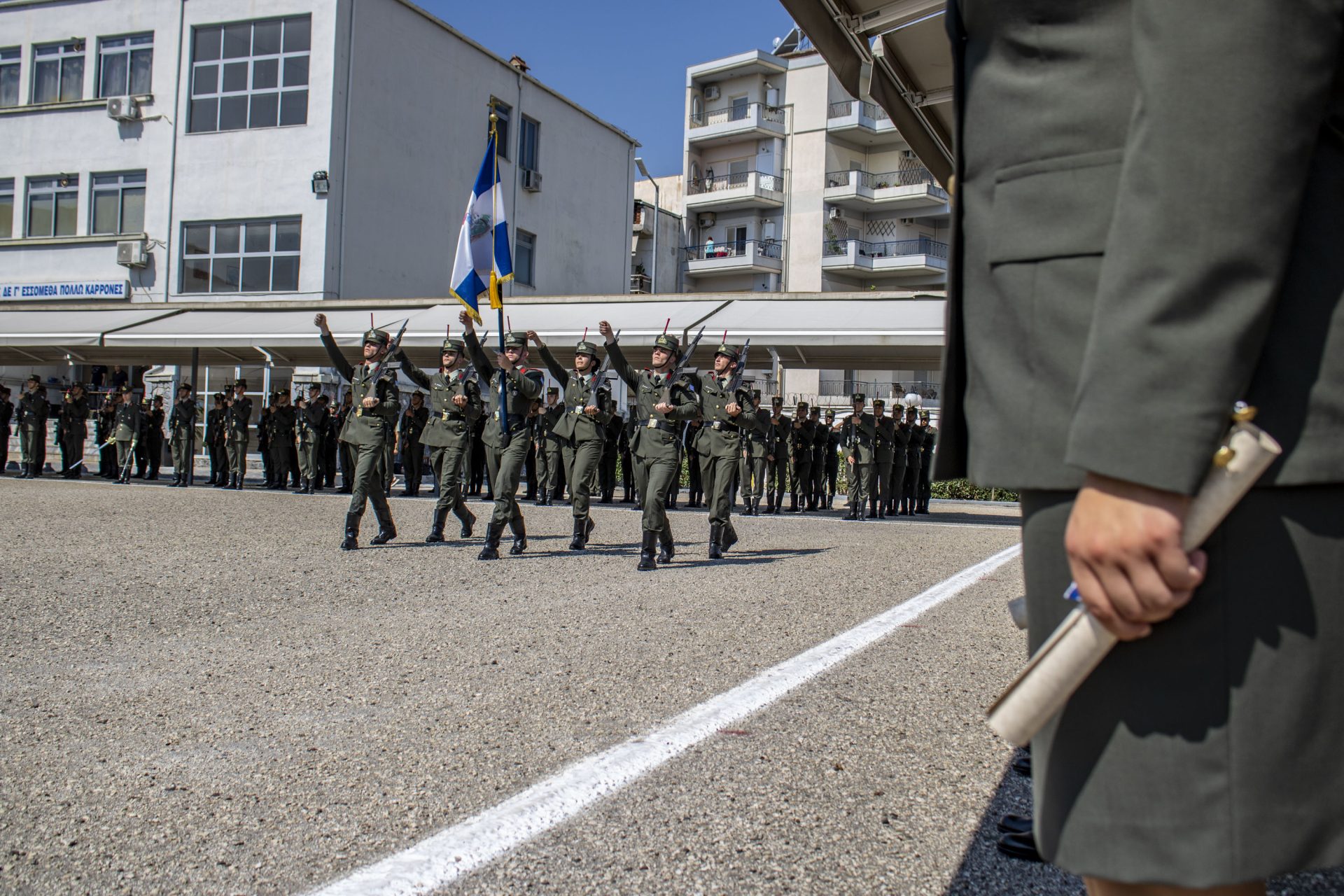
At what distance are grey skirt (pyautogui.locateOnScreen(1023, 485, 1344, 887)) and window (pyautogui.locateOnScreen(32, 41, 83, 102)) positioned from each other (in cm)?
3585

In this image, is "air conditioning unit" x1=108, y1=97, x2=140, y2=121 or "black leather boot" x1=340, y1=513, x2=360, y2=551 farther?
"air conditioning unit" x1=108, y1=97, x2=140, y2=121

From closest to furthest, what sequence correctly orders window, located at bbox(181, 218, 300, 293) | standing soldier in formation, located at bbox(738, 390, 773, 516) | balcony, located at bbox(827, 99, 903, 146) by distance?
standing soldier in formation, located at bbox(738, 390, 773, 516), window, located at bbox(181, 218, 300, 293), balcony, located at bbox(827, 99, 903, 146)

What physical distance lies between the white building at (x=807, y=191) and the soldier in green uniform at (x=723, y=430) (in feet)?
118

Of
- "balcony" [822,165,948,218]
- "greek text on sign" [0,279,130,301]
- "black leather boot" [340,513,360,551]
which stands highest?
"balcony" [822,165,948,218]

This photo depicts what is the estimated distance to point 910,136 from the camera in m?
5.85

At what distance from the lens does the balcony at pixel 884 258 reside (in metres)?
47.8

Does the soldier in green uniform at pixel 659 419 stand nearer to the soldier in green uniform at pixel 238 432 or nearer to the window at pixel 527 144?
the soldier in green uniform at pixel 238 432

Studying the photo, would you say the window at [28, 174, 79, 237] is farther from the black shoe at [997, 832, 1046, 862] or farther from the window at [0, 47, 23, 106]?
the black shoe at [997, 832, 1046, 862]

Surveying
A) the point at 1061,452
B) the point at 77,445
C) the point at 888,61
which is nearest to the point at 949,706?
the point at 888,61

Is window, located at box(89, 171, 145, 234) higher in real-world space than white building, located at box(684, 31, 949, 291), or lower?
lower

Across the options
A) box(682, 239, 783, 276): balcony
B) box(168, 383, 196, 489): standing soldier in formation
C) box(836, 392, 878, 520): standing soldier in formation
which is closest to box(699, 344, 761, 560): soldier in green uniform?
box(836, 392, 878, 520): standing soldier in formation

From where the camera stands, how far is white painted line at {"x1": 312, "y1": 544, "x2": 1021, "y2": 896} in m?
2.59

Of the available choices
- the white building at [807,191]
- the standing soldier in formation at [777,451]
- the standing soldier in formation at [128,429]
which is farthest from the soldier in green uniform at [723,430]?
the white building at [807,191]

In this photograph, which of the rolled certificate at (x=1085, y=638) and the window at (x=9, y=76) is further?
the window at (x=9, y=76)
